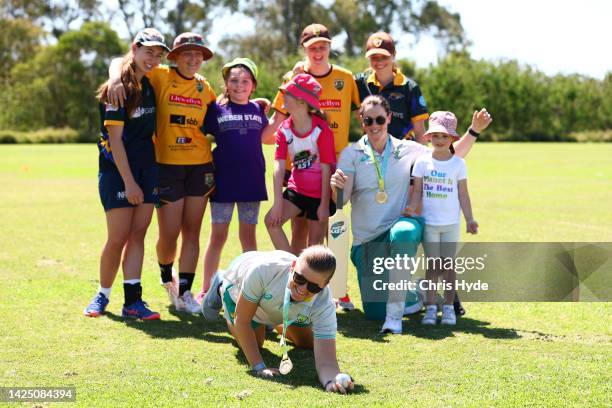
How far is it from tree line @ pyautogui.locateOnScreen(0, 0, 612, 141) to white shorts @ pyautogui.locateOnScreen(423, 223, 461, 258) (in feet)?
140

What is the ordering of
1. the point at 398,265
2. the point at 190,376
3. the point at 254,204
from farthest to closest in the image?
the point at 254,204 → the point at 398,265 → the point at 190,376

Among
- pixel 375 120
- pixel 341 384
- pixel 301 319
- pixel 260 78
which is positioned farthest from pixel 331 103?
pixel 260 78

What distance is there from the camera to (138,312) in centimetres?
693

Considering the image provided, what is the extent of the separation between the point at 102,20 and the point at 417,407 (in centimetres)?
5904

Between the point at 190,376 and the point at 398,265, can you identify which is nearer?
the point at 190,376

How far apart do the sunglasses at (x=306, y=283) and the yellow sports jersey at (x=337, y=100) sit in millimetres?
2727

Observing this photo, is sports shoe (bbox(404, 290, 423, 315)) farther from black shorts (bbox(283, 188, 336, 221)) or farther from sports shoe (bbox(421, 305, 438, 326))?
black shorts (bbox(283, 188, 336, 221))

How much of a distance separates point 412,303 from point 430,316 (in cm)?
48

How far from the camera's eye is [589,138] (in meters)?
52.3

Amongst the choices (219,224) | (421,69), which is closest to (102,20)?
(421,69)

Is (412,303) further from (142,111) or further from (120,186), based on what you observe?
(142,111)

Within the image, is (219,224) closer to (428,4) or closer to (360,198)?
(360,198)

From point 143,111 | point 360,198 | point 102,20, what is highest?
point 102,20

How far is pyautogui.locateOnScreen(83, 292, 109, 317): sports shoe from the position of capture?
6.95 metres
